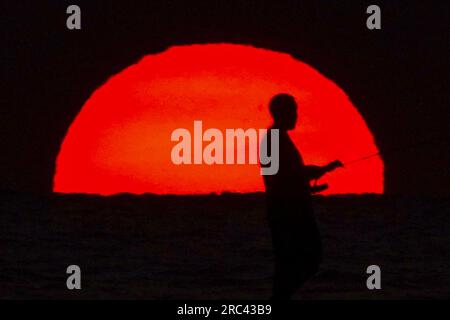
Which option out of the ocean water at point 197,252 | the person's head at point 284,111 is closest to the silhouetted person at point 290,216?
the person's head at point 284,111

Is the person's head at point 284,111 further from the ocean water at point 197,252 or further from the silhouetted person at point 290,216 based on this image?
the ocean water at point 197,252

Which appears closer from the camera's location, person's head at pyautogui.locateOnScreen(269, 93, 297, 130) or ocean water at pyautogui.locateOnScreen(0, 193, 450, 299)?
person's head at pyautogui.locateOnScreen(269, 93, 297, 130)

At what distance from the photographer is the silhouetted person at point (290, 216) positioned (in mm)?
6719

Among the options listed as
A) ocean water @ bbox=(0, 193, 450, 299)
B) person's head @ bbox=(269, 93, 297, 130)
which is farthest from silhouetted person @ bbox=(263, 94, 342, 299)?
ocean water @ bbox=(0, 193, 450, 299)

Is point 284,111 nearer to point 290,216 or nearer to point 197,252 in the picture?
point 290,216

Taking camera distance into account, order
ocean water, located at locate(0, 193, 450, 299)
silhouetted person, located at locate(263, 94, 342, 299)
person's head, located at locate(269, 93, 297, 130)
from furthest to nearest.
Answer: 1. ocean water, located at locate(0, 193, 450, 299)
2. person's head, located at locate(269, 93, 297, 130)
3. silhouetted person, located at locate(263, 94, 342, 299)

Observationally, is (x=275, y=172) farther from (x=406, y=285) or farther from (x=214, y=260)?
(x=214, y=260)

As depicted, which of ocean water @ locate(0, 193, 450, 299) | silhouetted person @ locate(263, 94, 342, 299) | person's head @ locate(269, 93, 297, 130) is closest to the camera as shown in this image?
silhouetted person @ locate(263, 94, 342, 299)

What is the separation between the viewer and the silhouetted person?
6.72 meters

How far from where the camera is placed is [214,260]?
1377cm

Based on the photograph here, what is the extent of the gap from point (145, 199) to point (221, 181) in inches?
246

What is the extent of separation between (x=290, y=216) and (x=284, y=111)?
633 millimetres

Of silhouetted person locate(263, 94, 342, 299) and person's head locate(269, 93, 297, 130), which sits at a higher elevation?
person's head locate(269, 93, 297, 130)

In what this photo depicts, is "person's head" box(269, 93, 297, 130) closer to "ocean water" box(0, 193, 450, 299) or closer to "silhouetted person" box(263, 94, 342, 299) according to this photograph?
"silhouetted person" box(263, 94, 342, 299)
